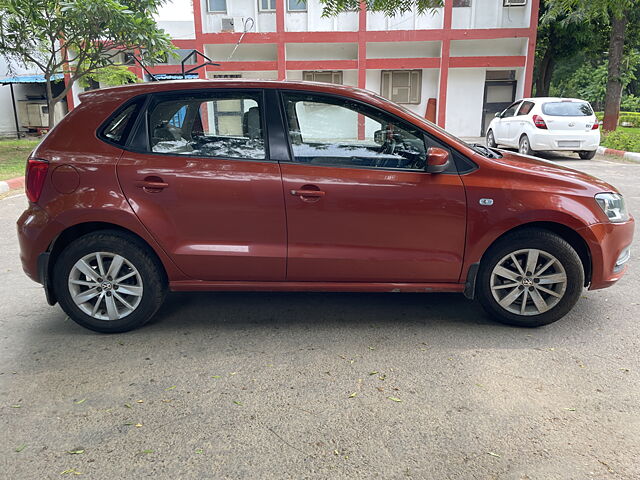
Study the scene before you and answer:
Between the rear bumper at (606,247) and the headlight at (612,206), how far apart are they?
0.05 m

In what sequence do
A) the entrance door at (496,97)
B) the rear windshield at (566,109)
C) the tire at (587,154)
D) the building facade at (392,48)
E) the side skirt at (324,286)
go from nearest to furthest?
the side skirt at (324,286) < the rear windshield at (566,109) < the tire at (587,154) < the building facade at (392,48) < the entrance door at (496,97)

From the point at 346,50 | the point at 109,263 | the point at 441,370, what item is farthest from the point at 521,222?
the point at 346,50

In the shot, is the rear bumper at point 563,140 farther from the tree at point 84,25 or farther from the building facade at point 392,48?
the tree at point 84,25

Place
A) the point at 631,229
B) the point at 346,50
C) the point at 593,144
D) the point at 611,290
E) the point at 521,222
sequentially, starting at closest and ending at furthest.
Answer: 1. the point at 521,222
2. the point at 631,229
3. the point at 611,290
4. the point at 593,144
5. the point at 346,50

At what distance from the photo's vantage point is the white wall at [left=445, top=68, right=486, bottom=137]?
22031 millimetres

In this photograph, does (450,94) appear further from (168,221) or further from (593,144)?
(168,221)

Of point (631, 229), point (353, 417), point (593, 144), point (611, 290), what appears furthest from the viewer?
point (593, 144)

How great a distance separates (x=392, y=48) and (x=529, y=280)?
783 inches

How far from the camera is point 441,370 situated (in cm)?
319

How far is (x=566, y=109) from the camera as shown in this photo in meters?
13.2

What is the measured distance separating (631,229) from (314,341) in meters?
2.51

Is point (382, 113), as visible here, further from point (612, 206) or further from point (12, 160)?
point (12, 160)

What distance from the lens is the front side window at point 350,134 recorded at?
12.0 ft

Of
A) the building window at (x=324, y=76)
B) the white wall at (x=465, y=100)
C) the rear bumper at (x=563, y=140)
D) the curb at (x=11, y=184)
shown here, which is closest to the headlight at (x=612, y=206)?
the curb at (x=11, y=184)
